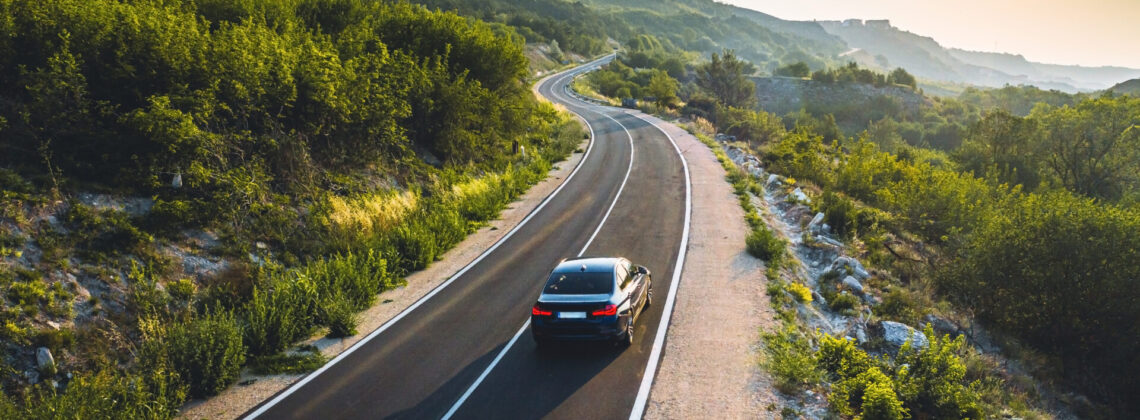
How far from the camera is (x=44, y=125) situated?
11320 mm

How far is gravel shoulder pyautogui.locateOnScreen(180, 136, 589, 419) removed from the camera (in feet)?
28.8

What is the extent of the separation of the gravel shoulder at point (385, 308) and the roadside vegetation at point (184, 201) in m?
0.27

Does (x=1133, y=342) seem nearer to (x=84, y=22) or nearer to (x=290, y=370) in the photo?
(x=290, y=370)

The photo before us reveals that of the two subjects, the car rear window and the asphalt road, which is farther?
the car rear window

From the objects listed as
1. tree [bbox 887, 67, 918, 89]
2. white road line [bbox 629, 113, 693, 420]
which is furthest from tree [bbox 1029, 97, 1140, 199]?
tree [bbox 887, 67, 918, 89]

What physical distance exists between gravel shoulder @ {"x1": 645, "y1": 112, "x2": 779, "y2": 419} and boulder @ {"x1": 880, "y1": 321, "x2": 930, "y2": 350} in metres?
2.58

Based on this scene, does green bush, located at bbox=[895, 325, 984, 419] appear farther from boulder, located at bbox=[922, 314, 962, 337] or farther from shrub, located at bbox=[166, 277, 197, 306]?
shrub, located at bbox=[166, 277, 197, 306]

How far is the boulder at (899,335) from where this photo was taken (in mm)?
11445

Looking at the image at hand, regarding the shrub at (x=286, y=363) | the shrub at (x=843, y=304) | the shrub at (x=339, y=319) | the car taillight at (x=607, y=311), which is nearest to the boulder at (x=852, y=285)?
the shrub at (x=843, y=304)

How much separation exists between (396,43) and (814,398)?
21760mm

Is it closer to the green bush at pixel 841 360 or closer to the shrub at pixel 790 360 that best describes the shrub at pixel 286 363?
the shrub at pixel 790 360

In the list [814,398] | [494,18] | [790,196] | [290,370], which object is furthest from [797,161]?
[494,18]

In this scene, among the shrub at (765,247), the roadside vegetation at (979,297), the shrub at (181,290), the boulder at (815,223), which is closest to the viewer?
the roadside vegetation at (979,297)

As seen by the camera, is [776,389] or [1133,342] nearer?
[776,389]
